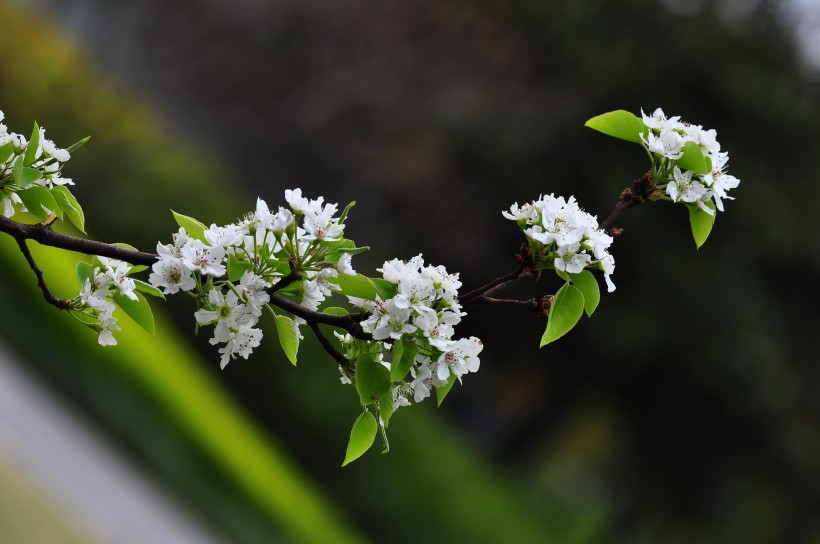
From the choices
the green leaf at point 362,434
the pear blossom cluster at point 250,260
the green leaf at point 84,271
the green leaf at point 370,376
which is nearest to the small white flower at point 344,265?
the pear blossom cluster at point 250,260

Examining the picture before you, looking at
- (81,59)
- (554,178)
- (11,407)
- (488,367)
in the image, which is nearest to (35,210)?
(11,407)

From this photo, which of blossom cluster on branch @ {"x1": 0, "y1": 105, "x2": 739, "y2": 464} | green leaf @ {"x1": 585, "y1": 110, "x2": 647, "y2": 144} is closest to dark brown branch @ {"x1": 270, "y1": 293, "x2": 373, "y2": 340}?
blossom cluster on branch @ {"x1": 0, "y1": 105, "x2": 739, "y2": 464}

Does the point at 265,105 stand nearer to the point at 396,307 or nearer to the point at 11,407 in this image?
the point at 11,407

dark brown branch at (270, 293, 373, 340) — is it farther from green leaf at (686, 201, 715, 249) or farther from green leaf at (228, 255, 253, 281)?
green leaf at (686, 201, 715, 249)

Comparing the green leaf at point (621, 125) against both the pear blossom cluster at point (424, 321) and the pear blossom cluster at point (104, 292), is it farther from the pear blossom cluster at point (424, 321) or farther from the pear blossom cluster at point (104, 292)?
the pear blossom cluster at point (104, 292)

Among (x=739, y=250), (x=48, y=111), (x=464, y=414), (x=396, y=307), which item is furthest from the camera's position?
(x=464, y=414)

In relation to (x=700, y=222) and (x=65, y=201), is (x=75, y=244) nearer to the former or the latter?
(x=65, y=201)
